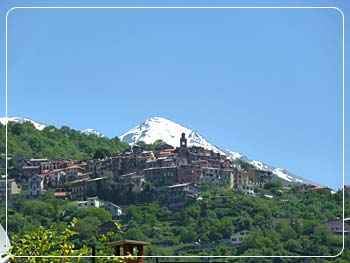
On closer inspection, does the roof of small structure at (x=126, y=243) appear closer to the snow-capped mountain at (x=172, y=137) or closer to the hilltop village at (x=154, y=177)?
the hilltop village at (x=154, y=177)

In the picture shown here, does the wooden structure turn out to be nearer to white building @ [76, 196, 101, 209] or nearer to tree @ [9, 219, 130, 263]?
tree @ [9, 219, 130, 263]

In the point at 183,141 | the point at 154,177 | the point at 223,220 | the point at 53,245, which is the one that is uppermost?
the point at 183,141

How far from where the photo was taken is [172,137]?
9.41 feet

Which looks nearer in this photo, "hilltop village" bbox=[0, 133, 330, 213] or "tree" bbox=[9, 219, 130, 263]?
"hilltop village" bbox=[0, 133, 330, 213]

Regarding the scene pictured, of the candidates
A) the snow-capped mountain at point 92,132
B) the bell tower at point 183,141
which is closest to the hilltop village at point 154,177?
the bell tower at point 183,141

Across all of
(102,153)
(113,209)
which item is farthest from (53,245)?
(102,153)

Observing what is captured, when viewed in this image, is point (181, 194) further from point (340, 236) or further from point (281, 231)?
point (340, 236)

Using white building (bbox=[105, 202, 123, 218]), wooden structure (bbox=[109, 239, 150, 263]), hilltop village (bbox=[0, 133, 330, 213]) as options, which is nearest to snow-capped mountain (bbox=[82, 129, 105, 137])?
hilltop village (bbox=[0, 133, 330, 213])

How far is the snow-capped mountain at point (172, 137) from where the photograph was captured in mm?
2793

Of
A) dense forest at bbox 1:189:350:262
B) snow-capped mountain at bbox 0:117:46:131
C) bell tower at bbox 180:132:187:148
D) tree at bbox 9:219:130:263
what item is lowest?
tree at bbox 9:219:130:263

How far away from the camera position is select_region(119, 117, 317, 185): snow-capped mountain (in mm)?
2793

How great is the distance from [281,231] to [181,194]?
0.39 m

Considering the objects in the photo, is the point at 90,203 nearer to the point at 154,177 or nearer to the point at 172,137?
the point at 154,177

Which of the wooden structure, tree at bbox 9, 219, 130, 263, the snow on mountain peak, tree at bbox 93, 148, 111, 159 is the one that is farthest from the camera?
tree at bbox 9, 219, 130, 263
